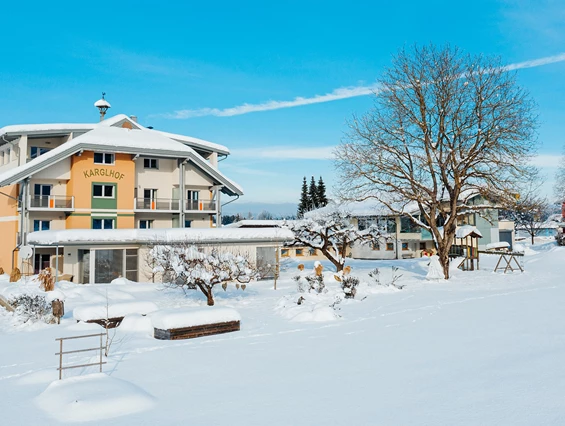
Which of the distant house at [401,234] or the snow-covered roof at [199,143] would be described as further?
the distant house at [401,234]

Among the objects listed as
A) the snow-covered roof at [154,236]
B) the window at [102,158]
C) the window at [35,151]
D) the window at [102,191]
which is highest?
the window at [35,151]

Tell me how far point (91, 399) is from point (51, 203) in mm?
24600

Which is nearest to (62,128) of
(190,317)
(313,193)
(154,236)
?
(154,236)

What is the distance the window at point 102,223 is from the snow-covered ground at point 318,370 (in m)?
13.6

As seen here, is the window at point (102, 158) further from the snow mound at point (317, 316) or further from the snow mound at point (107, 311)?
the snow mound at point (317, 316)

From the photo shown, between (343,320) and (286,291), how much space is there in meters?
7.74

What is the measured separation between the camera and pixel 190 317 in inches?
544

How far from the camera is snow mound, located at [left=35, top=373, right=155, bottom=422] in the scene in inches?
299

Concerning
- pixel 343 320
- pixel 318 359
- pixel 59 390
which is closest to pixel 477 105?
pixel 343 320

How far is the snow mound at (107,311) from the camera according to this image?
15.6 meters

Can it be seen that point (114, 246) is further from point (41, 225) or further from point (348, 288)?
point (348, 288)

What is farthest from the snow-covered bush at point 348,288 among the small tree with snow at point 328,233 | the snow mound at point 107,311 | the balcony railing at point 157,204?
the balcony railing at point 157,204

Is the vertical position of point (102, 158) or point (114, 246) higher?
point (102, 158)

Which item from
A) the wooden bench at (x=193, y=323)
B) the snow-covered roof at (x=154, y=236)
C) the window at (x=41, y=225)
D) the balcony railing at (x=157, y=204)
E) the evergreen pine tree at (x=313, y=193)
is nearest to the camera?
the wooden bench at (x=193, y=323)
